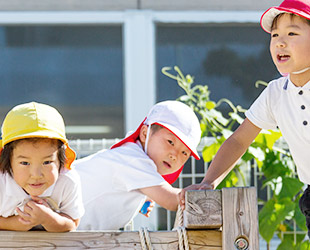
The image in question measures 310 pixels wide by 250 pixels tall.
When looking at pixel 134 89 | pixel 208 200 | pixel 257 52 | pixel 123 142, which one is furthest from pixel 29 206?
pixel 257 52

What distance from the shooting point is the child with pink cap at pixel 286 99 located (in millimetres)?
2199

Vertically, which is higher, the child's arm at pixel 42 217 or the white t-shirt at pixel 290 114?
the white t-shirt at pixel 290 114

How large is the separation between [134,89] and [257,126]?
2.55 metres

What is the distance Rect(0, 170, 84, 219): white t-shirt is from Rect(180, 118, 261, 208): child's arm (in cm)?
42

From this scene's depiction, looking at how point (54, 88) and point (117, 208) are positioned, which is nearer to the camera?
point (117, 208)

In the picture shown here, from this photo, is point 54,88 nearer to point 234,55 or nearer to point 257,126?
point 234,55

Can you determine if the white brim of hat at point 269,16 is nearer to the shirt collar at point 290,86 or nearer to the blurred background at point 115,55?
the shirt collar at point 290,86

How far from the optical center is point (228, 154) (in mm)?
2328

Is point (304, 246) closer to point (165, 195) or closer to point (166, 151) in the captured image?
point (166, 151)

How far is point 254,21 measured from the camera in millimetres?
4941

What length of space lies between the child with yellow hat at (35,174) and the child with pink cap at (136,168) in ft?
1.26

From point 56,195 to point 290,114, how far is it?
83 cm

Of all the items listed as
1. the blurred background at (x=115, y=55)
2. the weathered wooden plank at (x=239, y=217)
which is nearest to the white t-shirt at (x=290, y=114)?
the weathered wooden plank at (x=239, y=217)

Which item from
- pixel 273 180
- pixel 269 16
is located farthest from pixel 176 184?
pixel 269 16
